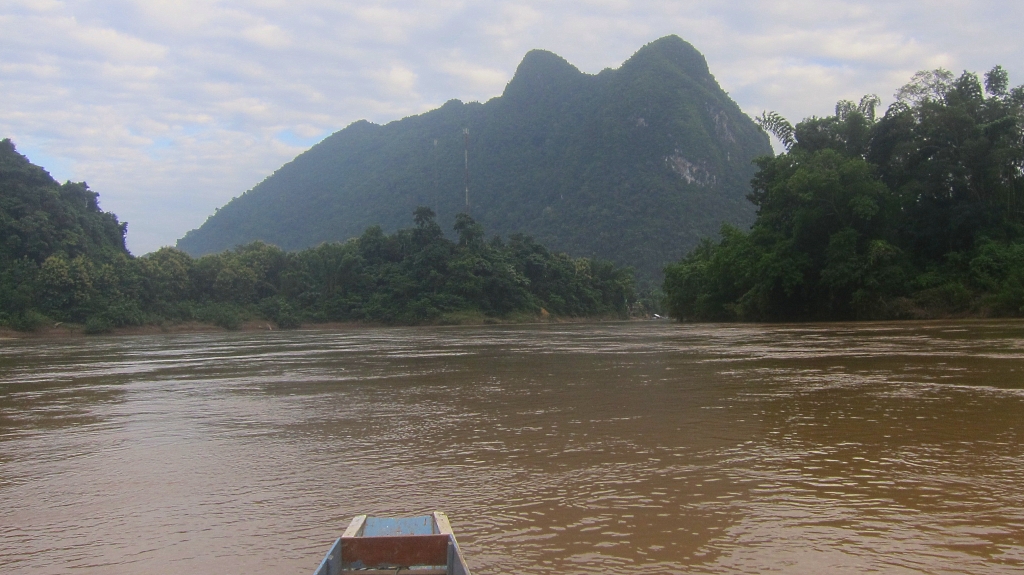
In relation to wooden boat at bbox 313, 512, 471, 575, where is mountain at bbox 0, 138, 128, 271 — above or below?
above

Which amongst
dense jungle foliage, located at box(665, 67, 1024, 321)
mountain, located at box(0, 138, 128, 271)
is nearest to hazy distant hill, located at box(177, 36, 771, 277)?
dense jungle foliage, located at box(665, 67, 1024, 321)

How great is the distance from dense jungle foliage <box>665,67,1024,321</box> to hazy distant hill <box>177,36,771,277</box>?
194 ft

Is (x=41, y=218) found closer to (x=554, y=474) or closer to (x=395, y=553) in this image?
(x=554, y=474)

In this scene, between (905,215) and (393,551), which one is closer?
(393,551)

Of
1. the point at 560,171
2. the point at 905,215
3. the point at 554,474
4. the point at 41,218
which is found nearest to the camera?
the point at 554,474

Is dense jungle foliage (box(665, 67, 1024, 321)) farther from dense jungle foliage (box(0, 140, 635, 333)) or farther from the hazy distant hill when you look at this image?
the hazy distant hill

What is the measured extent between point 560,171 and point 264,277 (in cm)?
6420

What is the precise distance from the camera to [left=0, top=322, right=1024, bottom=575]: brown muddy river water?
11.5ft

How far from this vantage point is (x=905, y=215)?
3481 centimetres

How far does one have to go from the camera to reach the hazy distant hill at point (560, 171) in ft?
341

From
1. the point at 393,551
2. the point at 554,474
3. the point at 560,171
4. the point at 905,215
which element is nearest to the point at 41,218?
the point at 905,215

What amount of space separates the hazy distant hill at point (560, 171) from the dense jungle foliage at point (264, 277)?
85.2 feet

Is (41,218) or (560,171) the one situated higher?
(560,171)

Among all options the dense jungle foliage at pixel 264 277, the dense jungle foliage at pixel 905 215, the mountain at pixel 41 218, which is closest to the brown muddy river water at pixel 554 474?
the dense jungle foliage at pixel 905 215
